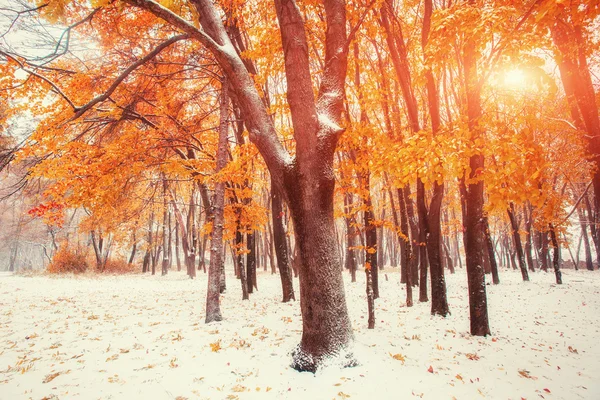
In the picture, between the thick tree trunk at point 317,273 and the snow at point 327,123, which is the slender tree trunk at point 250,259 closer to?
the thick tree trunk at point 317,273

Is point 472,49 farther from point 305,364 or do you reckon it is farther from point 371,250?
point 305,364

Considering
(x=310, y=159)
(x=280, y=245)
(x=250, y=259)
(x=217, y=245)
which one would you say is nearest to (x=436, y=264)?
(x=280, y=245)

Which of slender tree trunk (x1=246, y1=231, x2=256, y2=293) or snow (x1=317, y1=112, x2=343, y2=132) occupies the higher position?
snow (x1=317, y1=112, x2=343, y2=132)

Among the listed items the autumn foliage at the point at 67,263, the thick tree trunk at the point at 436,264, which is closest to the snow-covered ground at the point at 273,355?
the thick tree trunk at the point at 436,264

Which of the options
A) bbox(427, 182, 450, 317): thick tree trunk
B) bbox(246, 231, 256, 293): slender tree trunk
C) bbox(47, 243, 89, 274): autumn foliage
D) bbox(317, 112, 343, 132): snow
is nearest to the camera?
bbox(317, 112, 343, 132): snow

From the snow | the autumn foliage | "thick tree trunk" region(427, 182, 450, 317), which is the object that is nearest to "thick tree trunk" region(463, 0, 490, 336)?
"thick tree trunk" region(427, 182, 450, 317)

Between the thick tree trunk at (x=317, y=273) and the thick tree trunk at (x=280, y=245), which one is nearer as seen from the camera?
the thick tree trunk at (x=317, y=273)

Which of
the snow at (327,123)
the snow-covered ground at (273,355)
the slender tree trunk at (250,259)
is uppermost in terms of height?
the snow at (327,123)

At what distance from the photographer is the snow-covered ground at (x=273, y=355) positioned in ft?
11.0

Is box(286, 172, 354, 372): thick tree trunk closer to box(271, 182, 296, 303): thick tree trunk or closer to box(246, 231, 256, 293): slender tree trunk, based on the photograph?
box(271, 182, 296, 303): thick tree trunk

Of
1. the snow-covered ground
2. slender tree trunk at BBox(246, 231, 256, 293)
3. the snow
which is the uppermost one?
the snow

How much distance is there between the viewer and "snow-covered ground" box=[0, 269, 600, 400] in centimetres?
336

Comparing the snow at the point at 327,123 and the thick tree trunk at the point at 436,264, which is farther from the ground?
the snow at the point at 327,123

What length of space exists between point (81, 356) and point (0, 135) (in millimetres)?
6950
